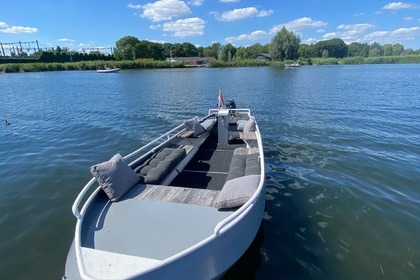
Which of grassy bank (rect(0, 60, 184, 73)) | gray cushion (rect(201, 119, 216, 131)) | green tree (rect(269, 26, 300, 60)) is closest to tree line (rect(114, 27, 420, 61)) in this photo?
green tree (rect(269, 26, 300, 60))

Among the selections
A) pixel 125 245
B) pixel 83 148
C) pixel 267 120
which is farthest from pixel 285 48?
pixel 125 245

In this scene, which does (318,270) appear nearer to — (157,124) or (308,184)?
(308,184)

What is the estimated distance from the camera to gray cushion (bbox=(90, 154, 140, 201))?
14.5 feet

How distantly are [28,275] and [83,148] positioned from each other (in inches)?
295

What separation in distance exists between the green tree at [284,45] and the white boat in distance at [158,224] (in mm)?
87834

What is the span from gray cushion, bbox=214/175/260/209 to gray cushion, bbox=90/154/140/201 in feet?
6.16

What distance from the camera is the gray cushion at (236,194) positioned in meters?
4.06

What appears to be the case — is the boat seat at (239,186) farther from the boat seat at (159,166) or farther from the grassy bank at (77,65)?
the grassy bank at (77,65)

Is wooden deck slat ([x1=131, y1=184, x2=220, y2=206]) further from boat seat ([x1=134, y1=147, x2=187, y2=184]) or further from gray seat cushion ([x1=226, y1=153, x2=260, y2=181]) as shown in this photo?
gray seat cushion ([x1=226, y1=153, x2=260, y2=181])

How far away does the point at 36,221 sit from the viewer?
6.01 m

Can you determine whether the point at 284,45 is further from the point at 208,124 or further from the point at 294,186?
the point at 294,186

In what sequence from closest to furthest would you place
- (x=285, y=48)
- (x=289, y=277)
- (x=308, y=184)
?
(x=289, y=277) < (x=308, y=184) < (x=285, y=48)

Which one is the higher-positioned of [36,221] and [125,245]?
[125,245]

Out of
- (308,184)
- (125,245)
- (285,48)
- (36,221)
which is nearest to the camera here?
A: (125,245)
